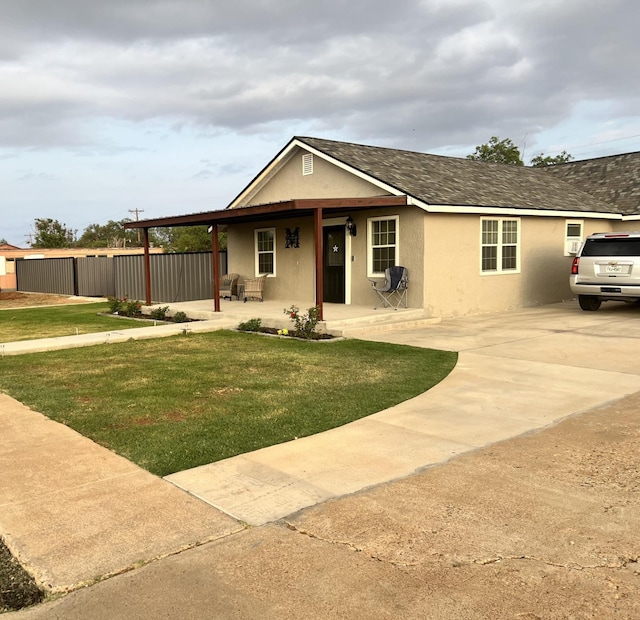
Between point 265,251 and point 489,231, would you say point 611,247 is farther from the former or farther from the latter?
point 265,251

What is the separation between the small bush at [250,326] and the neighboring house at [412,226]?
1538mm

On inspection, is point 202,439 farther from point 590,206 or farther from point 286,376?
point 590,206

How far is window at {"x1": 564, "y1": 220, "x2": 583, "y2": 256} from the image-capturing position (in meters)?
17.9

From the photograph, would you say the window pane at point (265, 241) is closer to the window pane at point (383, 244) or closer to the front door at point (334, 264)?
the front door at point (334, 264)

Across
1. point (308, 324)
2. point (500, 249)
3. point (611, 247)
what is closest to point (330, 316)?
point (308, 324)

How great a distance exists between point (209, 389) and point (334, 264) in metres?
9.28

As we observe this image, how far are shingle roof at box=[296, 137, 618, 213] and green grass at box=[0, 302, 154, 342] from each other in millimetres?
6907

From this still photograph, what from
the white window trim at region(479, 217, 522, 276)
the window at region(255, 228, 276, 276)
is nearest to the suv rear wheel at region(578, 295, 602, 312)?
the white window trim at region(479, 217, 522, 276)

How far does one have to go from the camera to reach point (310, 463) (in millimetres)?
4883

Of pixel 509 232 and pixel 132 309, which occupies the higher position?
pixel 509 232

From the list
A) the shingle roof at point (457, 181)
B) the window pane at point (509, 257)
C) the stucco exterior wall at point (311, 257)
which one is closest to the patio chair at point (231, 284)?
the stucco exterior wall at point (311, 257)

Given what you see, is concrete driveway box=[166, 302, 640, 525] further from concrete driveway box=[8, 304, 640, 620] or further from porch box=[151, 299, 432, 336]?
porch box=[151, 299, 432, 336]

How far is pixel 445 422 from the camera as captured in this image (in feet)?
19.6

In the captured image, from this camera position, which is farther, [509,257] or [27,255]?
[27,255]
